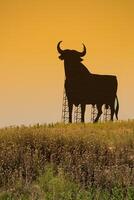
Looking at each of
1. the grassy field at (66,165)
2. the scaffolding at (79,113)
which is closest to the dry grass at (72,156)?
the grassy field at (66,165)

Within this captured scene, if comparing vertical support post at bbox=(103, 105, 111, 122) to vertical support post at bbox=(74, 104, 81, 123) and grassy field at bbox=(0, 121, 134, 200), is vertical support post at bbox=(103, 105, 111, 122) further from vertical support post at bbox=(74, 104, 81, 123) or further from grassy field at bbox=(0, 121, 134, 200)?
grassy field at bbox=(0, 121, 134, 200)

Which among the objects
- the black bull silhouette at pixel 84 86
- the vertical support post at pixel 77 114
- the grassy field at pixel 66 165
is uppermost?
the black bull silhouette at pixel 84 86

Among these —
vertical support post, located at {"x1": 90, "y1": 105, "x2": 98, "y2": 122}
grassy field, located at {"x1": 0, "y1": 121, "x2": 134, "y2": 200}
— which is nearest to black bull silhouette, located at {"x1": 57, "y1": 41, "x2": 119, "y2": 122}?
vertical support post, located at {"x1": 90, "y1": 105, "x2": 98, "y2": 122}

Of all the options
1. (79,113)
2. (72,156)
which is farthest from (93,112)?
(72,156)

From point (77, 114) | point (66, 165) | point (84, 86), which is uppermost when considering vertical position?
point (84, 86)

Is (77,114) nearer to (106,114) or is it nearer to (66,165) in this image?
(106,114)

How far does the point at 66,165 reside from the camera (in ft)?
28.9

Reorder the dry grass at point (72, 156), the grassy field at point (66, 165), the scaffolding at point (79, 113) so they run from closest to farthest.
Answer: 1. the grassy field at point (66, 165)
2. the dry grass at point (72, 156)
3. the scaffolding at point (79, 113)

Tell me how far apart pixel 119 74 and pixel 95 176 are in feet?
14.4

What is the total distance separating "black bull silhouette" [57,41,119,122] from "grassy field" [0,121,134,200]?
2.88 metres

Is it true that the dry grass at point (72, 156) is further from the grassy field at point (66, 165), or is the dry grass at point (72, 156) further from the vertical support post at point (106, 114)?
the vertical support post at point (106, 114)

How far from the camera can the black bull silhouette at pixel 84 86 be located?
41.7 ft

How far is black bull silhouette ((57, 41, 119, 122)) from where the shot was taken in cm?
1270

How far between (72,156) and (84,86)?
4.20 meters
